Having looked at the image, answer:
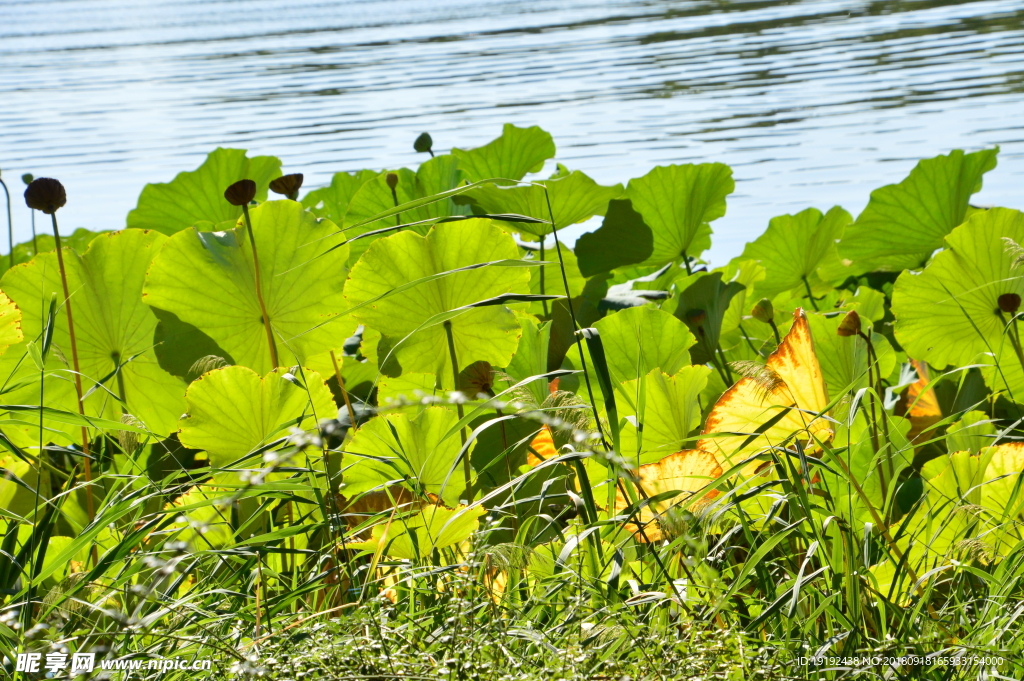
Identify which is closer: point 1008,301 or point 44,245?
point 1008,301

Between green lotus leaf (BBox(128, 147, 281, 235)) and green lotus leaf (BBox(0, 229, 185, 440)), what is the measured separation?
0.40 metres

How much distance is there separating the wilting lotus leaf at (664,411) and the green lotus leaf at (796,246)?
0.52 meters

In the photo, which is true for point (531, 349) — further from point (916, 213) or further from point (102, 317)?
point (916, 213)

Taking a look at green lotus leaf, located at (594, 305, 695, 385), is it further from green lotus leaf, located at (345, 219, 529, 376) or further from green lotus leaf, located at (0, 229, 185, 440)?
green lotus leaf, located at (0, 229, 185, 440)

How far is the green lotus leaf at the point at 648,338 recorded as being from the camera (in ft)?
3.29

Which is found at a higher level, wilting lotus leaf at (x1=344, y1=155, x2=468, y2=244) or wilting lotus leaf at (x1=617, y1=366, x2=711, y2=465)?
wilting lotus leaf at (x1=344, y1=155, x2=468, y2=244)

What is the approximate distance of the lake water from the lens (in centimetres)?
249

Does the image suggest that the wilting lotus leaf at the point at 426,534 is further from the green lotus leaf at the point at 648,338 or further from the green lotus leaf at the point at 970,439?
the green lotus leaf at the point at 970,439

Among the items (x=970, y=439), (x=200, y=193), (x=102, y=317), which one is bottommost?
(x=970, y=439)

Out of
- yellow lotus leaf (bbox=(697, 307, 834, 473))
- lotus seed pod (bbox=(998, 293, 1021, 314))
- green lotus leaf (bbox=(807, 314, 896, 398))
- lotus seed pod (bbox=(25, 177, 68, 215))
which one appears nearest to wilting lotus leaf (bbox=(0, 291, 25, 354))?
lotus seed pod (bbox=(25, 177, 68, 215))

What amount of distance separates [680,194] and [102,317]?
27.2 inches

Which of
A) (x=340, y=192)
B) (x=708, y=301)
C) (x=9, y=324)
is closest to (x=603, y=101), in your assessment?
(x=340, y=192)

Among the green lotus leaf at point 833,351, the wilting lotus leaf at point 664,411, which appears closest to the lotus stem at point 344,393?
the wilting lotus leaf at point 664,411

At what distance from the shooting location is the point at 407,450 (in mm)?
915
